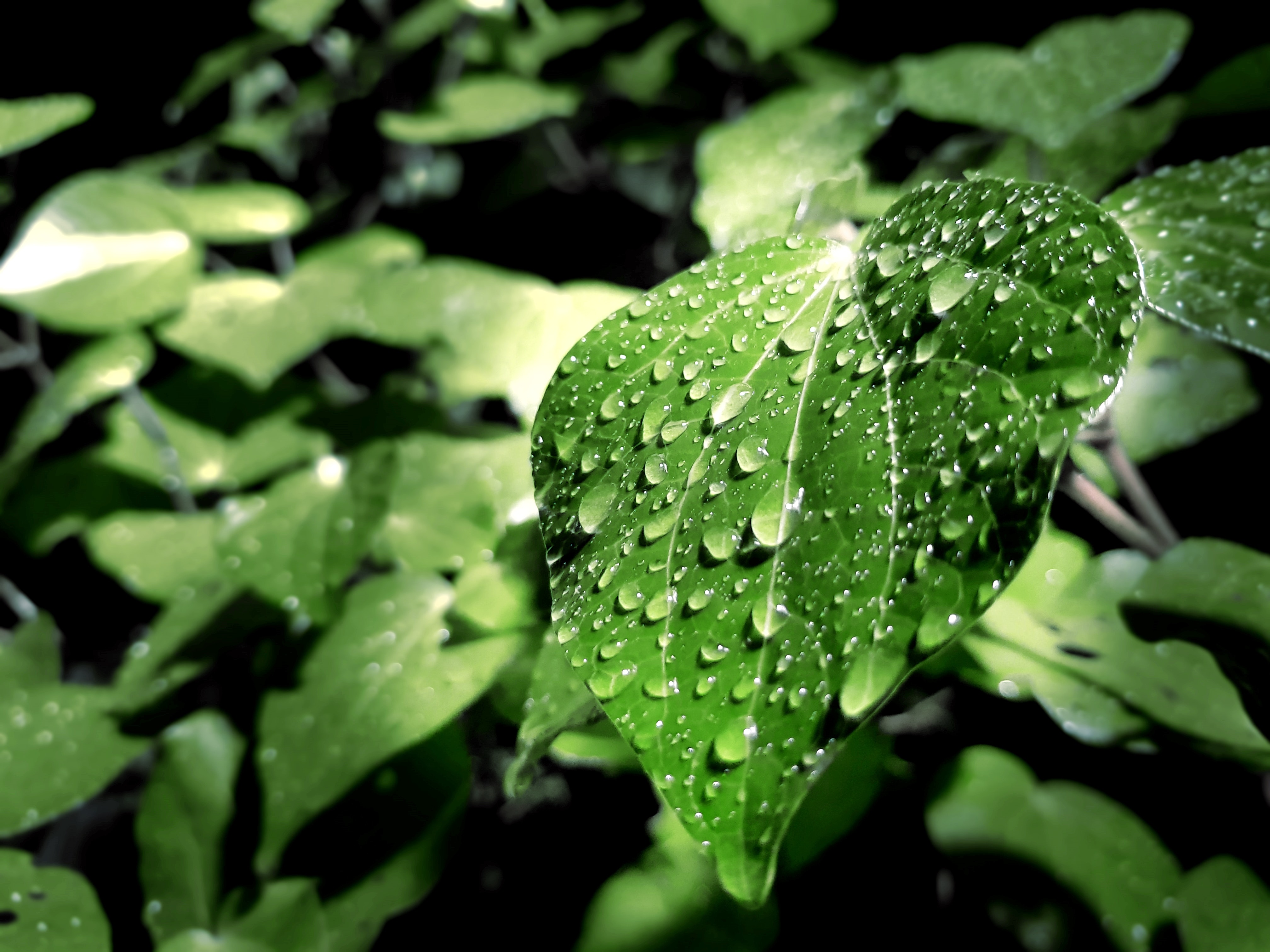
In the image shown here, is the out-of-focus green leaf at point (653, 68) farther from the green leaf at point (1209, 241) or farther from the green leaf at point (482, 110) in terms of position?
the green leaf at point (1209, 241)

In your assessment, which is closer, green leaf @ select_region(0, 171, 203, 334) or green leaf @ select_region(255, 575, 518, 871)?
green leaf @ select_region(255, 575, 518, 871)

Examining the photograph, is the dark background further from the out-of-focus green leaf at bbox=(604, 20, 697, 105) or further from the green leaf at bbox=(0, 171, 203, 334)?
the green leaf at bbox=(0, 171, 203, 334)

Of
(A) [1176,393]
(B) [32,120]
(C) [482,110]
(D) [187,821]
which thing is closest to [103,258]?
(B) [32,120]

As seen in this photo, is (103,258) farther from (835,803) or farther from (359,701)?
(835,803)

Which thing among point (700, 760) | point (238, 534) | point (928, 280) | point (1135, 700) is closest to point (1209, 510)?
point (1135, 700)

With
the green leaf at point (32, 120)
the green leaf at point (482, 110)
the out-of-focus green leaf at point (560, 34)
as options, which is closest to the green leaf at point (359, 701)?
the green leaf at point (32, 120)

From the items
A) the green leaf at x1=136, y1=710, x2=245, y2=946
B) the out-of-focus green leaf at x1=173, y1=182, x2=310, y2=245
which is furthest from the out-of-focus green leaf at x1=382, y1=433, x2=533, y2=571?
the out-of-focus green leaf at x1=173, y1=182, x2=310, y2=245
